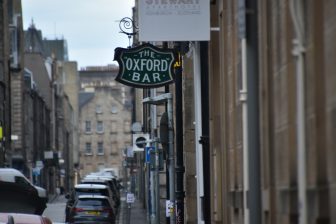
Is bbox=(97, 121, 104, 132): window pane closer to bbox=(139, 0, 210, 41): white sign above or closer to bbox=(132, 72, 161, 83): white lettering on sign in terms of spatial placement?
bbox=(132, 72, 161, 83): white lettering on sign

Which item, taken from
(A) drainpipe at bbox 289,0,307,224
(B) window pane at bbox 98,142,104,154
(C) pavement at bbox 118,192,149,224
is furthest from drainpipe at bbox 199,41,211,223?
(B) window pane at bbox 98,142,104,154

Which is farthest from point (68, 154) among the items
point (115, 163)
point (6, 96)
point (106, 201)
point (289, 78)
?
point (289, 78)

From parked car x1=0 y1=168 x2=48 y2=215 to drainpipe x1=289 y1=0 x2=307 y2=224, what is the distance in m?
19.0

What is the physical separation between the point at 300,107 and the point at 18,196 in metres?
20.0

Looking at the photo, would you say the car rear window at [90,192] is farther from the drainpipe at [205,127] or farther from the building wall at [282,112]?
the building wall at [282,112]

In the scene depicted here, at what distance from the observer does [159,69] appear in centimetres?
2448

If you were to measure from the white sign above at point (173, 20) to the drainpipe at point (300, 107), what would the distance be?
757cm

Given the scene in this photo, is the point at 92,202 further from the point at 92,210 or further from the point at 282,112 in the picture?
the point at 282,112

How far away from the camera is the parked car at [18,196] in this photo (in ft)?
99.1

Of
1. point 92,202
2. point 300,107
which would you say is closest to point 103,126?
point 92,202

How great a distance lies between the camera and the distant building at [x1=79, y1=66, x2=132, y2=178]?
16538 cm

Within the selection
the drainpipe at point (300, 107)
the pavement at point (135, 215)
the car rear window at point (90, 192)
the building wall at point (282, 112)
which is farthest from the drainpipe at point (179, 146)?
the car rear window at point (90, 192)

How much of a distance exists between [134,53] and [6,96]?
58013mm

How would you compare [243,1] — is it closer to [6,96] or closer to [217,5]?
[217,5]
